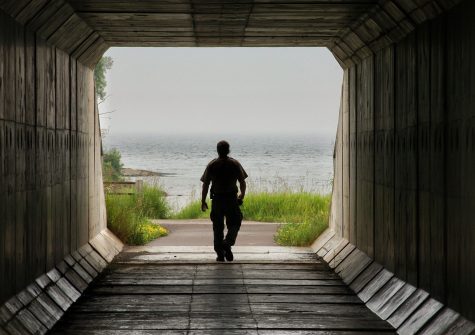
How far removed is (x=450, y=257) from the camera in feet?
24.7

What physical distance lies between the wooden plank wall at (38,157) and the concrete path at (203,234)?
3.99 meters

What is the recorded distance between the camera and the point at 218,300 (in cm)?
1030

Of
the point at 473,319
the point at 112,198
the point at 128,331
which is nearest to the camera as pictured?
the point at 473,319

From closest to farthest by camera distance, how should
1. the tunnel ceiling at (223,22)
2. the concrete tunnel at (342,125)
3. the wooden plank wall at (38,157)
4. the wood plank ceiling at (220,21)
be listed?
the concrete tunnel at (342,125) < the wooden plank wall at (38,157) < the tunnel ceiling at (223,22) < the wood plank ceiling at (220,21)

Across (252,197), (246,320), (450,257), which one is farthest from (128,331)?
(252,197)

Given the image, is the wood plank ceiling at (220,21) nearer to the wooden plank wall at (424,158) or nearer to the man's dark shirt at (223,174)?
the wooden plank wall at (424,158)

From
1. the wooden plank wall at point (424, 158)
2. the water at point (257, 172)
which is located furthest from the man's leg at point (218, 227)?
the water at point (257, 172)

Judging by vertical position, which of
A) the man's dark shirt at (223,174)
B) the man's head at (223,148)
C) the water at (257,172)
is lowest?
the water at (257,172)

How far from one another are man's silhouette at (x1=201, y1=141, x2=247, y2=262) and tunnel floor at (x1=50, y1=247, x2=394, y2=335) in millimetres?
325

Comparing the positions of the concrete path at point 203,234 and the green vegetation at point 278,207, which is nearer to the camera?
the concrete path at point 203,234

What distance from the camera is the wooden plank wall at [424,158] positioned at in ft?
23.2

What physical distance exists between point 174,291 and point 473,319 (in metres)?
4.82

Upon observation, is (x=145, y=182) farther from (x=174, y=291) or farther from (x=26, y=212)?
(x=26, y=212)

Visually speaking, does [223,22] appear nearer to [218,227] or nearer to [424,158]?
[218,227]
